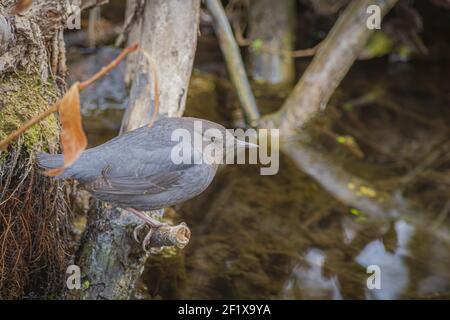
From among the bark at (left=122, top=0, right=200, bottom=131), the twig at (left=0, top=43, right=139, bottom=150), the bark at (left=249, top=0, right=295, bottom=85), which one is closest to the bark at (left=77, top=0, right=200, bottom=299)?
the bark at (left=122, top=0, right=200, bottom=131)

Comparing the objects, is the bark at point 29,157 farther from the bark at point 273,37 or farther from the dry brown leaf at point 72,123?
the bark at point 273,37

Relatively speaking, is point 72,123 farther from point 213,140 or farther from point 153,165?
point 213,140

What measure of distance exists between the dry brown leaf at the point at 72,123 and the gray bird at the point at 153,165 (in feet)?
3.56

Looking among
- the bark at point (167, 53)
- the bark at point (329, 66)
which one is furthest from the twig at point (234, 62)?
the bark at point (167, 53)

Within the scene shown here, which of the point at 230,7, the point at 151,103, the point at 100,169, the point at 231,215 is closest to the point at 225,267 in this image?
the point at 231,215

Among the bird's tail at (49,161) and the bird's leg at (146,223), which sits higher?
the bird's tail at (49,161)

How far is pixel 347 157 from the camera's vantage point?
6.39m

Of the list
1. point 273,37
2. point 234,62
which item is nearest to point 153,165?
point 234,62

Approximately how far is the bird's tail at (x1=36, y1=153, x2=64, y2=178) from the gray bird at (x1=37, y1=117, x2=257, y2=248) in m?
0.18

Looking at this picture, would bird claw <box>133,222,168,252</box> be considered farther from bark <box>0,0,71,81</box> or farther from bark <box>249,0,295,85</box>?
bark <box>249,0,295,85</box>

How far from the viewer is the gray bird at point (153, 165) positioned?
328cm

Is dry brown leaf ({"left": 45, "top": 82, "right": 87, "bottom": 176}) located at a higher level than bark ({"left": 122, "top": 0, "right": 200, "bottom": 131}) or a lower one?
lower

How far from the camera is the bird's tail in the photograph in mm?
3029
